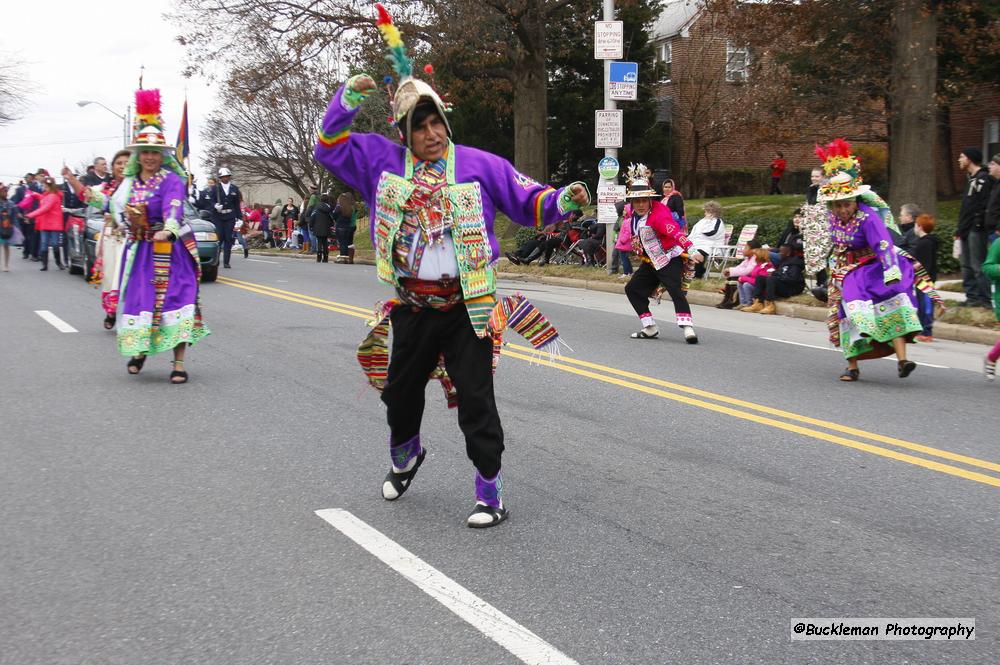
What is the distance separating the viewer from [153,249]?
9.05 metres

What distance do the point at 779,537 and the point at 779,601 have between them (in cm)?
82

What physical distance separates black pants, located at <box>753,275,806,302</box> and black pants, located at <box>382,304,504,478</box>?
11.2 meters

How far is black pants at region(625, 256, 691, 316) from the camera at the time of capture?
39.6 ft

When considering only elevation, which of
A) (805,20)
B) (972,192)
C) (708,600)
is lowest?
(708,600)

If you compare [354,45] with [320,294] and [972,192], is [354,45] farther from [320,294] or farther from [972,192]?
[972,192]

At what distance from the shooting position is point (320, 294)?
16688 millimetres

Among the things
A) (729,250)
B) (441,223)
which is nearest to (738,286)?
(729,250)

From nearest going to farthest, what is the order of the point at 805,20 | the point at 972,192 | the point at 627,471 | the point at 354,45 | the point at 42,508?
the point at 42,508 < the point at 627,471 < the point at 972,192 < the point at 805,20 < the point at 354,45

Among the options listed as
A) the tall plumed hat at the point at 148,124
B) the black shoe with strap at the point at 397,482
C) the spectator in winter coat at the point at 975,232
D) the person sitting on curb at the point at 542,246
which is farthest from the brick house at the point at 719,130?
the black shoe with strap at the point at 397,482

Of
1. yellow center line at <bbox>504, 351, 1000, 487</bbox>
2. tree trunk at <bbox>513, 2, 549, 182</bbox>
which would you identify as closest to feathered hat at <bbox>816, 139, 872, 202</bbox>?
yellow center line at <bbox>504, 351, 1000, 487</bbox>

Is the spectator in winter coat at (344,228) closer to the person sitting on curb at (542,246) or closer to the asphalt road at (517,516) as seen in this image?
the person sitting on curb at (542,246)

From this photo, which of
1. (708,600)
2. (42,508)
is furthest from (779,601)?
(42,508)

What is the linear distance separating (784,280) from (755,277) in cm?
40

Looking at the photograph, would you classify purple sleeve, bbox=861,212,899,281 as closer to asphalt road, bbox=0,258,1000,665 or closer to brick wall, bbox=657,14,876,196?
asphalt road, bbox=0,258,1000,665
